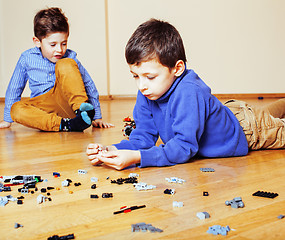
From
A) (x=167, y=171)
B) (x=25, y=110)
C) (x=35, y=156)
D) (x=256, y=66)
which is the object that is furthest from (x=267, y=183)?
(x=256, y=66)

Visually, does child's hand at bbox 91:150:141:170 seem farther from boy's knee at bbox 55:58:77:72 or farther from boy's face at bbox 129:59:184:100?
boy's knee at bbox 55:58:77:72

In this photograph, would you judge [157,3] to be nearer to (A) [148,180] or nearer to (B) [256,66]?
(B) [256,66]

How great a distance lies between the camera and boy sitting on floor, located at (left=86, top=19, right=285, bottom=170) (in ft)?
4.06

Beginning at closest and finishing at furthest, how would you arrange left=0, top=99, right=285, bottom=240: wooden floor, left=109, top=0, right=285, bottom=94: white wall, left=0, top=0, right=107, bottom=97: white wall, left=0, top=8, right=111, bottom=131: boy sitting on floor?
left=0, top=99, right=285, bottom=240: wooden floor < left=0, top=8, right=111, bottom=131: boy sitting on floor < left=109, top=0, right=285, bottom=94: white wall < left=0, top=0, right=107, bottom=97: white wall

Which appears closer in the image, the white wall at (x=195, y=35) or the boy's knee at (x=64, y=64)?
the boy's knee at (x=64, y=64)

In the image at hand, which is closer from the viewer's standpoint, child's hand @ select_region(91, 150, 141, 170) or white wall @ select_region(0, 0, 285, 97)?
child's hand @ select_region(91, 150, 141, 170)

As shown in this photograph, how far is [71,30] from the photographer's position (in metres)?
4.35

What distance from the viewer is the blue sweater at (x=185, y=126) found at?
1.24 metres

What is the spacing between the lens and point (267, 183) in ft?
3.48

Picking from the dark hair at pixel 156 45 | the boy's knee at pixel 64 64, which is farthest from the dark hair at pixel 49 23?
the dark hair at pixel 156 45

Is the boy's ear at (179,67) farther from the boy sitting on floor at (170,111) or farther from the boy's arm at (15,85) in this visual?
the boy's arm at (15,85)

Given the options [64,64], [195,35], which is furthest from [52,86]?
[195,35]

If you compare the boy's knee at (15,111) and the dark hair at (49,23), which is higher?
the dark hair at (49,23)

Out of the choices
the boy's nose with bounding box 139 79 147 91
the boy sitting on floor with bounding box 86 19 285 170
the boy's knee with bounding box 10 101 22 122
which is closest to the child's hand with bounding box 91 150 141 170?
the boy sitting on floor with bounding box 86 19 285 170
